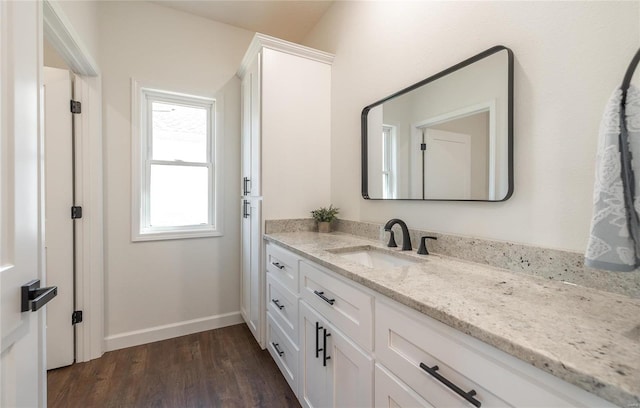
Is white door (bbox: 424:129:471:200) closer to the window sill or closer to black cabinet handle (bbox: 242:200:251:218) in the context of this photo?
black cabinet handle (bbox: 242:200:251:218)

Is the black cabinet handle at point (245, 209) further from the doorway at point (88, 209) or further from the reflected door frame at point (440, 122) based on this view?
the reflected door frame at point (440, 122)

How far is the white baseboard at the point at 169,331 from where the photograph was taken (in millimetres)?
2180

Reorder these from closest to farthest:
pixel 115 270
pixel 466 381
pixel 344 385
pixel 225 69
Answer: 1. pixel 466 381
2. pixel 344 385
3. pixel 115 270
4. pixel 225 69

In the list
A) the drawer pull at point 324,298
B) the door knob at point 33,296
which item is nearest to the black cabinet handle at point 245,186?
the drawer pull at point 324,298

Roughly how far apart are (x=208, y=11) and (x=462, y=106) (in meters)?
2.32

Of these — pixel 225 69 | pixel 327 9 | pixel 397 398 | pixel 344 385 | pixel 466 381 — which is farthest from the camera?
pixel 225 69

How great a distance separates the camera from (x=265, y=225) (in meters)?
2.02

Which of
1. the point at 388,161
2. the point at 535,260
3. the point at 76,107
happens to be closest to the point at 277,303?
the point at 388,161

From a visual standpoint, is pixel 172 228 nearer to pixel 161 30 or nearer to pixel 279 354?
pixel 279 354

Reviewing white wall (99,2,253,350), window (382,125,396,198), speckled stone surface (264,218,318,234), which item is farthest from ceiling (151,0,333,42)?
speckled stone surface (264,218,318,234)

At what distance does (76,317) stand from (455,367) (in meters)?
2.49

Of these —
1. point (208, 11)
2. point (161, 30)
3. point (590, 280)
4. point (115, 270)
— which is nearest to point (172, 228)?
point (115, 270)

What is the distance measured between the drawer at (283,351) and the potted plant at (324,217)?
0.74 m

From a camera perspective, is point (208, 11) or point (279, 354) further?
point (208, 11)
